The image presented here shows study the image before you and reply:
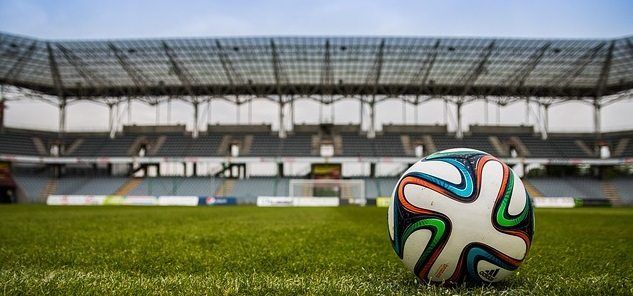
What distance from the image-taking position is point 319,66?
48219 millimetres

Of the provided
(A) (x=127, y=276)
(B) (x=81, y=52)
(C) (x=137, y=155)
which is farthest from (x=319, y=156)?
(A) (x=127, y=276)

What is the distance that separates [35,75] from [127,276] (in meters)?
52.5

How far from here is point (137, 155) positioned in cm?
5494

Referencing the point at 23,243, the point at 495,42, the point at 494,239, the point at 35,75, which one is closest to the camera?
the point at 494,239

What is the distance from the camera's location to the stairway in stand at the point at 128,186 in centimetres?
5172

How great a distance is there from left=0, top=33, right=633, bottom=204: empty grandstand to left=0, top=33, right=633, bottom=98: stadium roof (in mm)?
176

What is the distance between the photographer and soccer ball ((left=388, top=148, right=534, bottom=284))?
180 inches

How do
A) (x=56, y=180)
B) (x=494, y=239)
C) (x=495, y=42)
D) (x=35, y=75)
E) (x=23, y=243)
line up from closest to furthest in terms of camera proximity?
(x=494, y=239) → (x=23, y=243) → (x=495, y=42) → (x=35, y=75) → (x=56, y=180)

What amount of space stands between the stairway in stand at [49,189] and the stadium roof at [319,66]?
359 inches

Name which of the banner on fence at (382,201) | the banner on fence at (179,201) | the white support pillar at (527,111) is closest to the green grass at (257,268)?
the banner on fence at (382,201)

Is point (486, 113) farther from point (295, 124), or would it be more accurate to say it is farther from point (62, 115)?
point (62, 115)

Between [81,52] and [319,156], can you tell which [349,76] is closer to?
[319,156]

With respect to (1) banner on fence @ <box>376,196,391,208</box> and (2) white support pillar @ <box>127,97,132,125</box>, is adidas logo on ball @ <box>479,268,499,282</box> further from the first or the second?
(2) white support pillar @ <box>127,97,132,125</box>

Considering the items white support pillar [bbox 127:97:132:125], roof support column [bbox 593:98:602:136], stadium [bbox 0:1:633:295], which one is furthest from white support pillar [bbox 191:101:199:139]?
roof support column [bbox 593:98:602:136]
